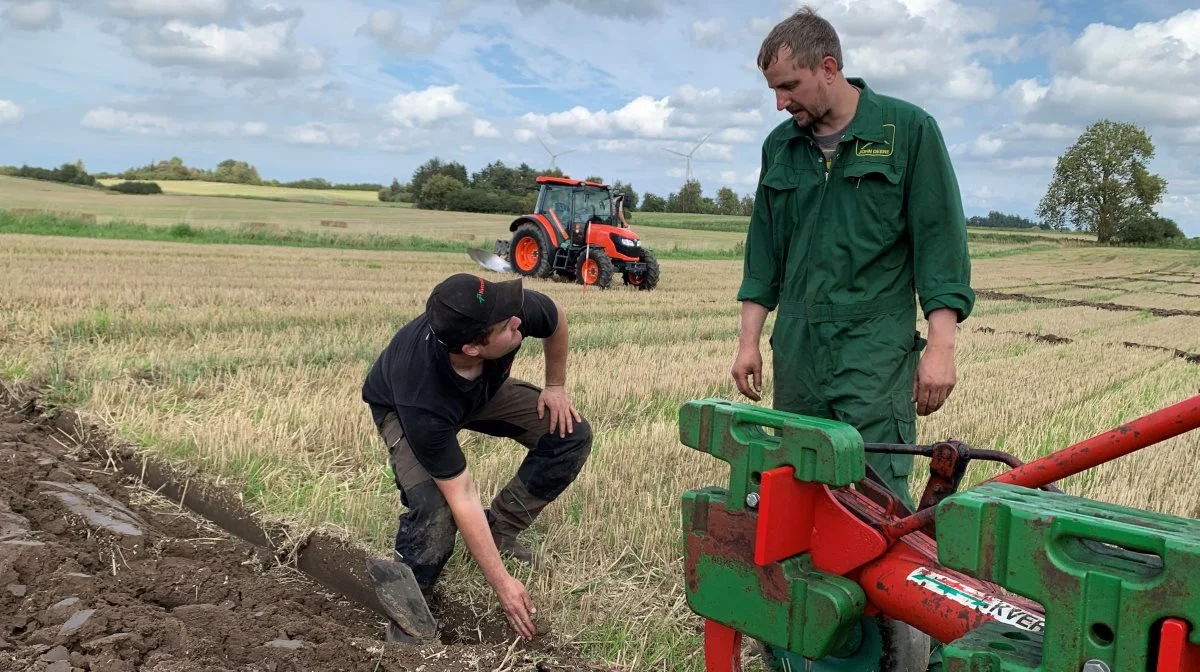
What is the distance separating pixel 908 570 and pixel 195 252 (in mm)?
18834

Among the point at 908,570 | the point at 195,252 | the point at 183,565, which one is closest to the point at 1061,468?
the point at 908,570

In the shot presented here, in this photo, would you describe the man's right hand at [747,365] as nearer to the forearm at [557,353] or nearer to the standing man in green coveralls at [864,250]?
the standing man in green coveralls at [864,250]

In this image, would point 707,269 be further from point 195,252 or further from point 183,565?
point 183,565

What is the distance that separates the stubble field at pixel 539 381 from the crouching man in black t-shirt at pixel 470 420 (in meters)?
0.24

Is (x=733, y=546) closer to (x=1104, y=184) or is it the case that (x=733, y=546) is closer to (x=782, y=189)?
(x=782, y=189)

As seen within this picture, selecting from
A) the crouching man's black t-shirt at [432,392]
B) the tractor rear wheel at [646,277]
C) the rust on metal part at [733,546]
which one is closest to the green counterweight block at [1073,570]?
the rust on metal part at [733,546]

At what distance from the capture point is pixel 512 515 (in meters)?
3.92

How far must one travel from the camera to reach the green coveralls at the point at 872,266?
9.64 ft

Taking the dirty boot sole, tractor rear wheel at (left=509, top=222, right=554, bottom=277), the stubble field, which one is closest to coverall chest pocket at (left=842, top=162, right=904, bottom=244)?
the stubble field

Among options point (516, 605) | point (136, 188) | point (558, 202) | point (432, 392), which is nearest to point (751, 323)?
point (432, 392)

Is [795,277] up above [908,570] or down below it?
above

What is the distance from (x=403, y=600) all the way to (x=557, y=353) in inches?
46.0

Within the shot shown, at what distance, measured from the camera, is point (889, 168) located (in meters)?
2.94

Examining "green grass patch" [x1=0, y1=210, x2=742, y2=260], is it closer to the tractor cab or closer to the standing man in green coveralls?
the tractor cab
